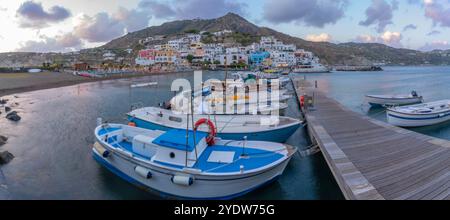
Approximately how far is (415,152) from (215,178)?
7179mm

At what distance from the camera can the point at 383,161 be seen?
9.62 meters

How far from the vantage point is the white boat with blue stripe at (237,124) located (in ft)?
46.3

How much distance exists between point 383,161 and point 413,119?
37.2 ft

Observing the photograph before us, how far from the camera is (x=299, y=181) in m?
11.4

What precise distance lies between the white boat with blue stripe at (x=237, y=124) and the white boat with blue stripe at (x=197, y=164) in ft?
7.89

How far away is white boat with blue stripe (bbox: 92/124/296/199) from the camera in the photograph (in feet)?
30.0

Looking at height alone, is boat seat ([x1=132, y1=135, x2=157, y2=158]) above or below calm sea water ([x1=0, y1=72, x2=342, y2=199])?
above

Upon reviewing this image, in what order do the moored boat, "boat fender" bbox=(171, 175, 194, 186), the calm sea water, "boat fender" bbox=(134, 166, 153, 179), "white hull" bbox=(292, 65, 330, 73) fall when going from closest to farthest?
"boat fender" bbox=(171, 175, 194, 186)
"boat fender" bbox=(134, 166, 153, 179)
the calm sea water
"white hull" bbox=(292, 65, 330, 73)
the moored boat

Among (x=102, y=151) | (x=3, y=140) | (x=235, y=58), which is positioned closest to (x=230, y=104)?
(x=102, y=151)

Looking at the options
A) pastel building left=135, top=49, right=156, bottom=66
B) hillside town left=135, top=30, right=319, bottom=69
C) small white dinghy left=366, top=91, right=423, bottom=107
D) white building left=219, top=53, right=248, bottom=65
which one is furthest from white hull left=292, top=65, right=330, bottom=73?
small white dinghy left=366, top=91, right=423, bottom=107

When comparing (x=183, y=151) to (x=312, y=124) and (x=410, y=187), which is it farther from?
(x=312, y=124)

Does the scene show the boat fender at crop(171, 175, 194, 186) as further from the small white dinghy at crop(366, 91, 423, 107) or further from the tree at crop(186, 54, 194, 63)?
the tree at crop(186, 54, 194, 63)

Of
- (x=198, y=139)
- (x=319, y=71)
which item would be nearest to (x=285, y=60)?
(x=319, y=71)

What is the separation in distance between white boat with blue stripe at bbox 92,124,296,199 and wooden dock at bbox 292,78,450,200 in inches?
83.3
